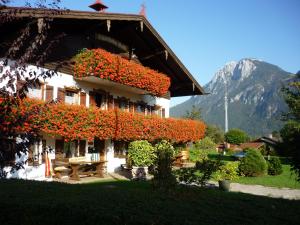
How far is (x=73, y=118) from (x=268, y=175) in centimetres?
1413

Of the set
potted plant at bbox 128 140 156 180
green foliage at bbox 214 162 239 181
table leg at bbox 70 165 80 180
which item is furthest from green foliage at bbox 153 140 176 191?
green foliage at bbox 214 162 239 181

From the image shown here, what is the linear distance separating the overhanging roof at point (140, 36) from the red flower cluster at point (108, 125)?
3707 mm

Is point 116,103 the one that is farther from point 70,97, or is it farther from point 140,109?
point 70,97

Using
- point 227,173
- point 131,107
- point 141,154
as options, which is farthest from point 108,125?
point 227,173

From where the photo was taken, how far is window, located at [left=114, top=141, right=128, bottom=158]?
25.3 meters

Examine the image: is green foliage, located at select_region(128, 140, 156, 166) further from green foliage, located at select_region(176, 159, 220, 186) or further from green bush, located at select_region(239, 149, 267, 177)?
green foliage, located at select_region(176, 159, 220, 186)

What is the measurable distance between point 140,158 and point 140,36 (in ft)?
28.9

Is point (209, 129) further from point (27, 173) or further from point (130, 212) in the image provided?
point (130, 212)

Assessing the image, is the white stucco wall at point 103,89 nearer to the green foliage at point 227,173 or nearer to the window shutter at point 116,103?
the window shutter at point 116,103

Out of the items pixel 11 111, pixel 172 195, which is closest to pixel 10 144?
pixel 11 111

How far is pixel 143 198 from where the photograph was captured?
9641 millimetres

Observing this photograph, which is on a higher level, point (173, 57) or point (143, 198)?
point (173, 57)

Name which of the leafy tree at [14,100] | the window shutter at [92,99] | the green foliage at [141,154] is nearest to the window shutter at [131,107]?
the window shutter at [92,99]

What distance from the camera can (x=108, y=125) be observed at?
2103cm
